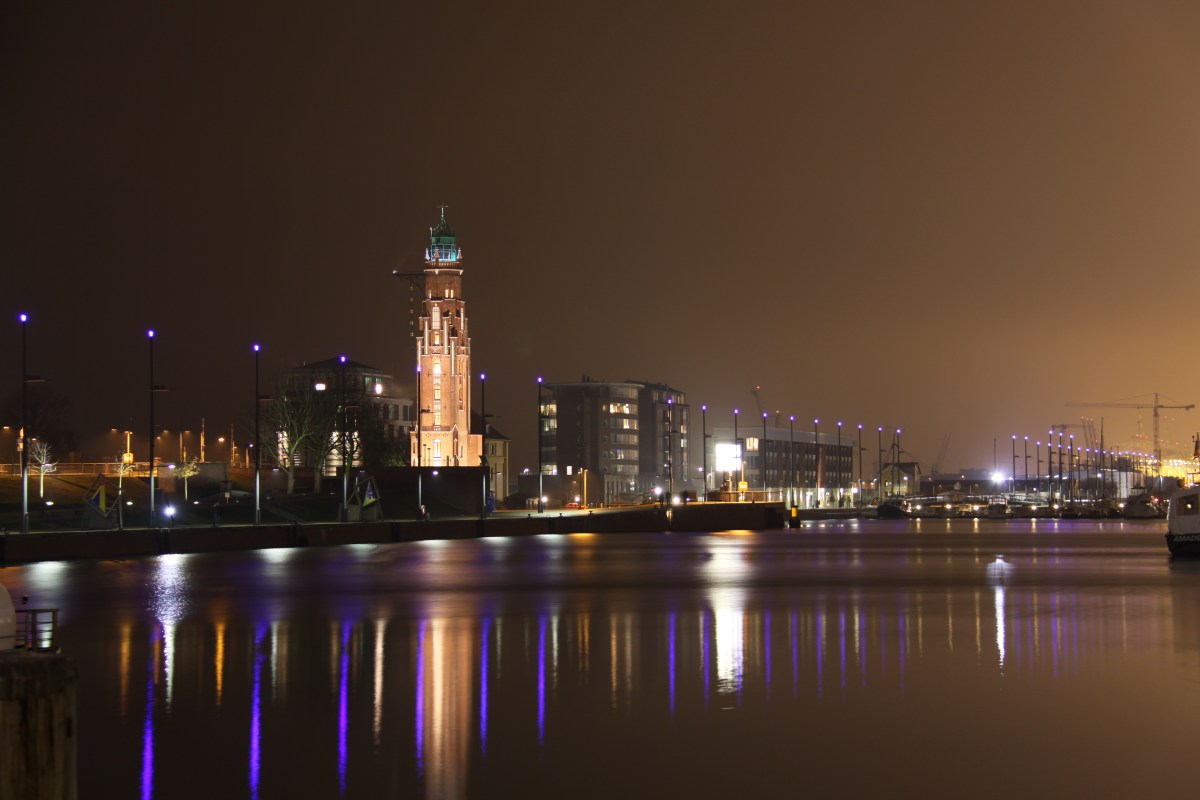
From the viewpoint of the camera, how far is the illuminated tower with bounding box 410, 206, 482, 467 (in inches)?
6973

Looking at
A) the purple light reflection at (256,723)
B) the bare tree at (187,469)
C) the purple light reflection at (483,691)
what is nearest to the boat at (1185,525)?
the purple light reflection at (483,691)

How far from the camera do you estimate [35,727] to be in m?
13.0

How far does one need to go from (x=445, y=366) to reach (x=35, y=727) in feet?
549

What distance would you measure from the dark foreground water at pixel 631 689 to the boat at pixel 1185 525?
752 inches

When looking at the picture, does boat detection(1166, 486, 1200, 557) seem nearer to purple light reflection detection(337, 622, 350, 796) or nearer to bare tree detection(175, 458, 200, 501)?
purple light reflection detection(337, 622, 350, 796)

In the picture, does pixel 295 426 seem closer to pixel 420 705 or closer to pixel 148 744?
pixel 420 705

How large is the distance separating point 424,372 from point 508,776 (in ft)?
540

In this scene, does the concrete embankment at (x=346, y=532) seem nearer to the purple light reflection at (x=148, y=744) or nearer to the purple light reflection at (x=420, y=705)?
the purple light reflection at (x=420, y=705)

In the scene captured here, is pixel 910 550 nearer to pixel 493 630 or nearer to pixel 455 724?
pixel 493 630

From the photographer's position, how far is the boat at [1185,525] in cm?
6438

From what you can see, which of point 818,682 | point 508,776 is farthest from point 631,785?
point 818,682

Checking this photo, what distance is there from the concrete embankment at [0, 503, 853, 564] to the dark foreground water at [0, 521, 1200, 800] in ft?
53.1

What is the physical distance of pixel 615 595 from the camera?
42344 millimetres

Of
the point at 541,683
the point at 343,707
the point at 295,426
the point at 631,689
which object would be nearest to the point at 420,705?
the point at 343,707
